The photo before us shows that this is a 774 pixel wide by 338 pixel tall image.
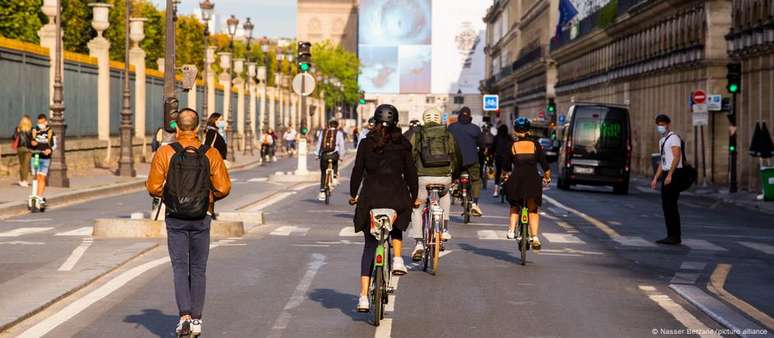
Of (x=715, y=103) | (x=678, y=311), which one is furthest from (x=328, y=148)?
(x=678, y=311)

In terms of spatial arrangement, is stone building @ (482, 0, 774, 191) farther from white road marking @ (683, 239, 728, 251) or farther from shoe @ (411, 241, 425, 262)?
shoe @ (411, 241, 425, 262)

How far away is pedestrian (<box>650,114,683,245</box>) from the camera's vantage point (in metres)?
21.5

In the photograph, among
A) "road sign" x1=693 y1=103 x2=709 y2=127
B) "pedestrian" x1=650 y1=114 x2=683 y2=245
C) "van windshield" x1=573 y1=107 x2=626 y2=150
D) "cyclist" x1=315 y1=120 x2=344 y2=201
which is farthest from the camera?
"road sign" x1=693 y1=103 x2=709 y2=127

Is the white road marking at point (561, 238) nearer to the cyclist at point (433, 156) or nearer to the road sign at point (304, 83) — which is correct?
the cyclist at point (433, 156)

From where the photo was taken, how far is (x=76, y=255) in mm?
18109

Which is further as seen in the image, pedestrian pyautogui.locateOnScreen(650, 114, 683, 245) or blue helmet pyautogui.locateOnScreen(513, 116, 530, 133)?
pedestrian pyautogui.locateOnScreen(650, 114, 683, 245)

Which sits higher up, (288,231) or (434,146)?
(434,146)

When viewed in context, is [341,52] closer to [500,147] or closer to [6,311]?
[500,147]

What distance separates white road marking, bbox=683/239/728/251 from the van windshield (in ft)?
68.9

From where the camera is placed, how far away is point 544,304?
45.5 ft

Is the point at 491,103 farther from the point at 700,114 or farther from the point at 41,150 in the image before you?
the point at 41,150

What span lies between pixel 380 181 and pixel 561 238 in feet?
35.8

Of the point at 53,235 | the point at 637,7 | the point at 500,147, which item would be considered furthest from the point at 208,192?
the point at 637,7

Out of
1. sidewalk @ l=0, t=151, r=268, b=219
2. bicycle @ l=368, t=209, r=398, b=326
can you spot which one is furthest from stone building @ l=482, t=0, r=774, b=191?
bicycle @ l=368, t=209, r=398, b=326
